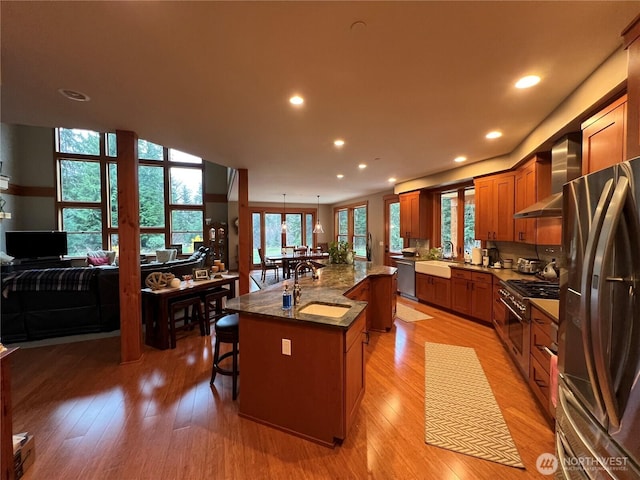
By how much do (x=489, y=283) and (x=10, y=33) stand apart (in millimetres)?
5442

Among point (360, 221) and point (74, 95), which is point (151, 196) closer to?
point (360, 221)

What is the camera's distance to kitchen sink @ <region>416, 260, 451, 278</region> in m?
4.77

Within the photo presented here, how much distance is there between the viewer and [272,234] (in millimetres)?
10531

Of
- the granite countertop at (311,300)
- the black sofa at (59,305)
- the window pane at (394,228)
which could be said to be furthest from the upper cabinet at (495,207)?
the black sofa at (59,305)

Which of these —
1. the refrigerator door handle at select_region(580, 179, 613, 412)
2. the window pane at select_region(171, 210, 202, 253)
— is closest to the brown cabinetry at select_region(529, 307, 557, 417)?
the refrigerator door handle at select_region(580, 179, 613, 412)

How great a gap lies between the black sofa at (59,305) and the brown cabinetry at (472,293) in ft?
18.2

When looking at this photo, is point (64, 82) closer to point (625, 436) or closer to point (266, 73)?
point (266, 73)

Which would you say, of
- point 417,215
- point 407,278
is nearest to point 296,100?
point 417,215

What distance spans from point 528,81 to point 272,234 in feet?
30.4

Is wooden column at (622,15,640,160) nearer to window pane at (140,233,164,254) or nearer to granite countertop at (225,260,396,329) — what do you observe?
granite countertop at (225,260,396,329)

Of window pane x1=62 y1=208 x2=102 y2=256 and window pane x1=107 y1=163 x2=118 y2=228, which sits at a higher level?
window pane x1=107 y1=163 x2=118 y2=228

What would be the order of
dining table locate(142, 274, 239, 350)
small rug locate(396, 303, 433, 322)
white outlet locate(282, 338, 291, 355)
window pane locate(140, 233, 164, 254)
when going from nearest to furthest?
white outlet locate(282, 338, 291, 355)
dining table locate(142, 274, 239, 350)
small rug locate(396, 303, 433, 322)
window pane locate(140, 233, 164, 254)

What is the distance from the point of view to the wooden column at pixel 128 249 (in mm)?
3043

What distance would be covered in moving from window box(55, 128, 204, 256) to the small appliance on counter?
874cm
